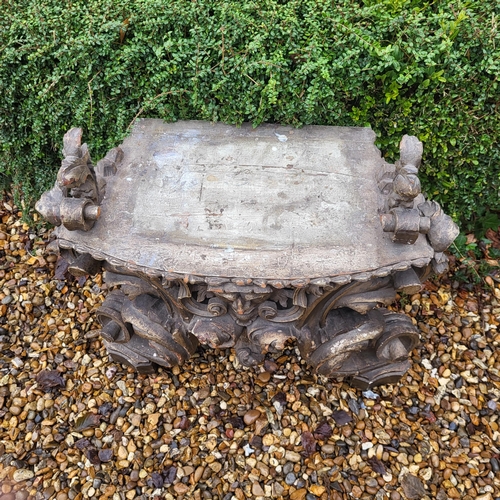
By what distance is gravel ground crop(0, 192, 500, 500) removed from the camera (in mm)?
2832

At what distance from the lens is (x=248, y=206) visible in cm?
251

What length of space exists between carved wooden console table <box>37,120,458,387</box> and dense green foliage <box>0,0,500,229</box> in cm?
24

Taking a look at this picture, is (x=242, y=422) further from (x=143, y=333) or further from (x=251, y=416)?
(x=143, y=333)

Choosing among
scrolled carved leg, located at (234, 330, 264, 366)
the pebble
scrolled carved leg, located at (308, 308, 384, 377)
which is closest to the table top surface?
scrolled carved leg, located at (308, 308, 384, 377)

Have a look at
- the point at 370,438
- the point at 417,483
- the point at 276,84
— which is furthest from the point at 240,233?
the point at 417,483

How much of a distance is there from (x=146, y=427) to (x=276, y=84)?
2.27m

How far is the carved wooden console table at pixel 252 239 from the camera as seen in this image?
231cm

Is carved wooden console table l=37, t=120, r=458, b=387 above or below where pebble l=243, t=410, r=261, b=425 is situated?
above

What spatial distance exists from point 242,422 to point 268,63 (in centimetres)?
221

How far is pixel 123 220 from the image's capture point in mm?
2486

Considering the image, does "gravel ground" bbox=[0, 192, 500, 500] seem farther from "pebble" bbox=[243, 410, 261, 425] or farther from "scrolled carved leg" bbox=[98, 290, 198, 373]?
"scrolled carved leg" bbox=[98, 290, 198, 373]

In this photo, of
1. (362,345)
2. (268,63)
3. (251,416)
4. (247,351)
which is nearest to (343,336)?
(362,345)

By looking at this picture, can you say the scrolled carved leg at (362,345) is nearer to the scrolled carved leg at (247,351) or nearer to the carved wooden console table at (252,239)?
the carved wooden console table at (252,239)

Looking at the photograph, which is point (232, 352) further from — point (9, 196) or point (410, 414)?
point (9, 196)
